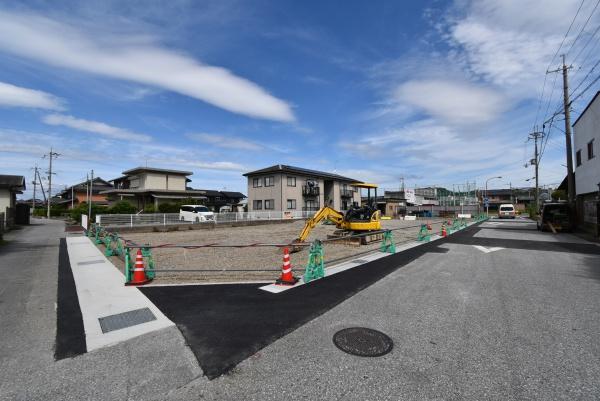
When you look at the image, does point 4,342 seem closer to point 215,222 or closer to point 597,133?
point 215,222

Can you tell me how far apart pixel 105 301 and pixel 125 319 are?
4.98 feet

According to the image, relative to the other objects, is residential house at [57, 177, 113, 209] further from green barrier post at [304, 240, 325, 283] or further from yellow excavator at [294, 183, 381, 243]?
green barrier post at [304, 240, 325, 283]

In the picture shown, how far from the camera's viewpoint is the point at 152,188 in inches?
1495

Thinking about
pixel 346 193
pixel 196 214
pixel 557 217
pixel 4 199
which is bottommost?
pixel 557 217

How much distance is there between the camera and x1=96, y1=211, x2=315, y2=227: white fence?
70.9ft

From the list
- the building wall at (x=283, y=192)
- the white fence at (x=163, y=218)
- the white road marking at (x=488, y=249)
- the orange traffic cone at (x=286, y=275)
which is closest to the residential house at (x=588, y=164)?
the white road marking at (x=488, y=249)

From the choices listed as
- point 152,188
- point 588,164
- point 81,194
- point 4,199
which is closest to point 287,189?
point 152,188

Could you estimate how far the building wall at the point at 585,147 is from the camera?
1702cm

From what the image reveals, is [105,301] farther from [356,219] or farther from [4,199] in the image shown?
[4,199]

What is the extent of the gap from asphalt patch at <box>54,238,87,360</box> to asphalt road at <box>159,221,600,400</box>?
84.1 inches

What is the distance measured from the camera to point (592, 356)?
3539mm

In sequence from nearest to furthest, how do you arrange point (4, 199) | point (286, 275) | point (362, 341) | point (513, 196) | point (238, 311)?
point (362, 341) < point (238, 311) < point (286, 275) < point (4, 199) < point (513, 196)

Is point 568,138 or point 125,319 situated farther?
point 568,138

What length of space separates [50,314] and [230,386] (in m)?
4.58
